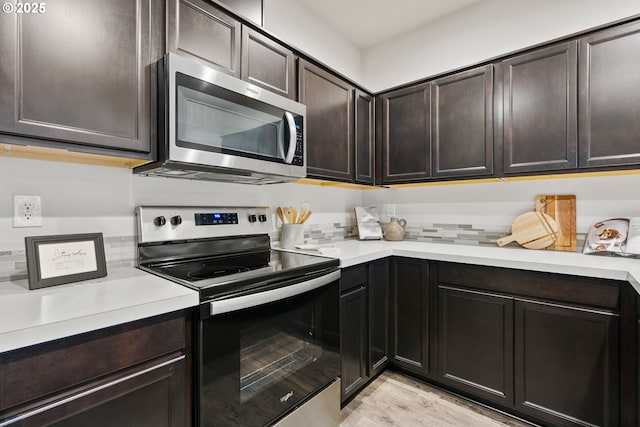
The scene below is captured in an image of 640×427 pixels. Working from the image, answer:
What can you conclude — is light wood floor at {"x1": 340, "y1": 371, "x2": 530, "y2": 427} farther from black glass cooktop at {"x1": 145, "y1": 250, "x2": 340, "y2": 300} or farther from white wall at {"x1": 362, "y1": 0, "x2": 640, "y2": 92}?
white wall at {"x1": 362, "y1": 0, "x2": 640, "y2": 92}

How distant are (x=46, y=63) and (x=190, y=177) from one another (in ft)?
2.34

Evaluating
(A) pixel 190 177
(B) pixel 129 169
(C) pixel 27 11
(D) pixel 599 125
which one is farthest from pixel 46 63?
(D) pixel 599 125

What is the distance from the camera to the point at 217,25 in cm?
147

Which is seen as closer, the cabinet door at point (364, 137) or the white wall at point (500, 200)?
the white wall at point (500, 200)

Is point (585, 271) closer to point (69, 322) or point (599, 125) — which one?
point (599, 125)

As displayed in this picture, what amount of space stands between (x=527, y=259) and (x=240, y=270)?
4.95 feet

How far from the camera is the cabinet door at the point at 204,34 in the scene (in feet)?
4.35

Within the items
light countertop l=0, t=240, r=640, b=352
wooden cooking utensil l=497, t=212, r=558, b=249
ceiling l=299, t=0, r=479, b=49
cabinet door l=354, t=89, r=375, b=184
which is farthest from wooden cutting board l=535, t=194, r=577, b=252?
ceiling l=299, t=0, r=479, b=49

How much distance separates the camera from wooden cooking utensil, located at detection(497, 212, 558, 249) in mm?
2033

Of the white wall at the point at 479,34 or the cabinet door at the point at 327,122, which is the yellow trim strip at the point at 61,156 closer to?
the cabinet door at the point at 327,122

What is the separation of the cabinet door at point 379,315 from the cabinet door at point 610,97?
4.34ft

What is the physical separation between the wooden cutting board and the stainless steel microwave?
168cm

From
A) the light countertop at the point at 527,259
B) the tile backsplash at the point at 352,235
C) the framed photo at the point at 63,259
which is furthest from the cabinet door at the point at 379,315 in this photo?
the framed photo at the point at 63,259

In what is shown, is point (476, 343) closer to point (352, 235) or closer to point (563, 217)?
point (563, 217)
